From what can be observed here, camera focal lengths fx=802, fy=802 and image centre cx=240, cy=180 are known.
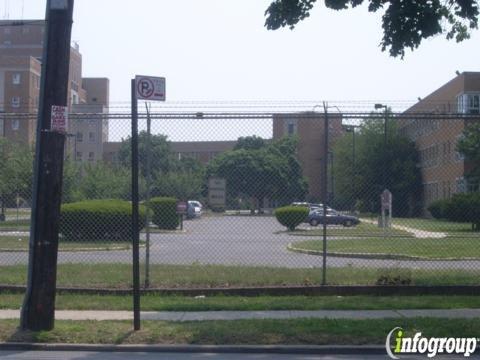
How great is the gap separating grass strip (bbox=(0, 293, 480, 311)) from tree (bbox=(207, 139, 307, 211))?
208 cm

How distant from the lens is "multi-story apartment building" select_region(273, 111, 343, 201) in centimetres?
1530

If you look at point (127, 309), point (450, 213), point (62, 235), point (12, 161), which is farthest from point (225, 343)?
point (12, 161)

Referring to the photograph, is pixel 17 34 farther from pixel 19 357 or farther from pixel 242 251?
pixel 19 357

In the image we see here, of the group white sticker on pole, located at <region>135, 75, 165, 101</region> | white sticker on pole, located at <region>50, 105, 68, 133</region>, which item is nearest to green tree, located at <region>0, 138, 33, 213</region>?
white sticker on pole, located at <region>135, 75, 165, 101</region>

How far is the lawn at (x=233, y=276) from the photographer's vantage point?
577 inches

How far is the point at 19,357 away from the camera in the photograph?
9727 mm

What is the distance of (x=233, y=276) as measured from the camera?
1515cm

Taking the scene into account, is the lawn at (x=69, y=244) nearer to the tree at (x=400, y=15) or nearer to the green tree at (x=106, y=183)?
the green tree at (x=106, y=183)

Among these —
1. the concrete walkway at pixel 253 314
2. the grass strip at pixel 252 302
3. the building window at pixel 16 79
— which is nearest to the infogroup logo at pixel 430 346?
the concrete walkway at pixel 253 314

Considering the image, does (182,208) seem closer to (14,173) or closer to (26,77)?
(14,173)

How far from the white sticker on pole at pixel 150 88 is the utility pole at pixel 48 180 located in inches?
67.3

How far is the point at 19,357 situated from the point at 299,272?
273 inches

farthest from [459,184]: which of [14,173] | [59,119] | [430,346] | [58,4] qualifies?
[58,4]

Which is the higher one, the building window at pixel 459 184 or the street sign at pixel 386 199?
the building window at pixel 459 184
